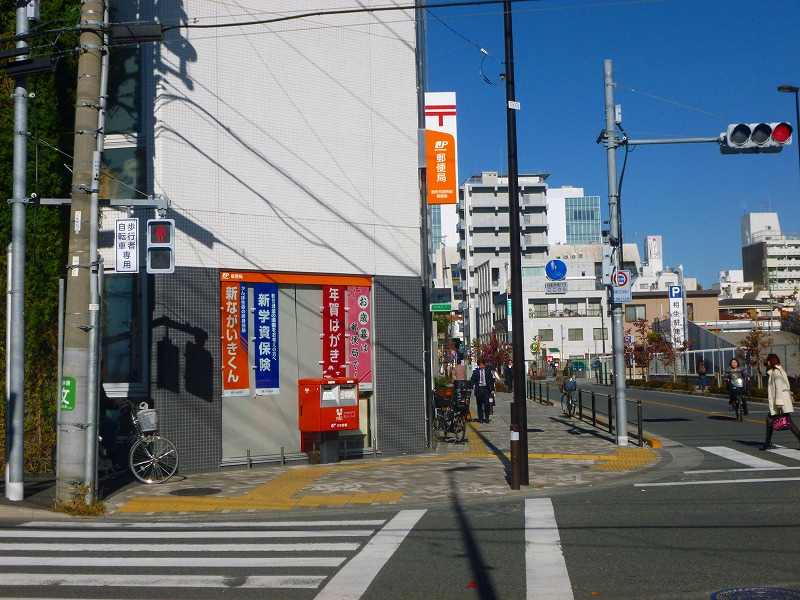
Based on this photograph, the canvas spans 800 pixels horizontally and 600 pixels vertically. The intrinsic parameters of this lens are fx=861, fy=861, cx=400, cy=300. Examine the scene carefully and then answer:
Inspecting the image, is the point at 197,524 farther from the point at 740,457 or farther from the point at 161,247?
the point at 740,457

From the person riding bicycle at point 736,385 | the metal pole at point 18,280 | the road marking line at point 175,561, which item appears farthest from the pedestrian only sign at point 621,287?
the road marking line at point 175,561

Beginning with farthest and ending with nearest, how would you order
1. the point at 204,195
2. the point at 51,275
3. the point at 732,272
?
the point at 732,272
the point at 204,195
the point at 51,275

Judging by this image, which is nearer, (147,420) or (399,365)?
(147,420)

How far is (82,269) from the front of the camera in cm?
1200

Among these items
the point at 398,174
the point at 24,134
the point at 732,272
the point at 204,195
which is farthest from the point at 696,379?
the point at 732,272

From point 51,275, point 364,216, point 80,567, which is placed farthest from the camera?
point 364,216

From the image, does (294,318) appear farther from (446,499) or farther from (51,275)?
(446,499)

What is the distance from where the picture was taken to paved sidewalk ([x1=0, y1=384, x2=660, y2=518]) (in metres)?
12.3

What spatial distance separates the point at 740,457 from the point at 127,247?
12.1 m

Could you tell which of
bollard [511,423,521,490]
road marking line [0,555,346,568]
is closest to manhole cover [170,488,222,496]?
road marking line [0,555,346,568]

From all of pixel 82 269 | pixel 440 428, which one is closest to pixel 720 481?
pixel 440 428

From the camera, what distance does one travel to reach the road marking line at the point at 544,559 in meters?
7.12

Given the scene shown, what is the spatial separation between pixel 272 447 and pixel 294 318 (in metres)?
2.52

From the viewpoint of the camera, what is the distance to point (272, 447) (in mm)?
16453
